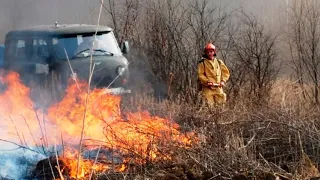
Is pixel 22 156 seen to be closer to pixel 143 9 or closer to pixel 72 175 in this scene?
pixel 72 175

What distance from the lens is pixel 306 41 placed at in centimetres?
1079

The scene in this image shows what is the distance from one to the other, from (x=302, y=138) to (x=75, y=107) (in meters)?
3.29

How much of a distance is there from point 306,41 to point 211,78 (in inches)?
141

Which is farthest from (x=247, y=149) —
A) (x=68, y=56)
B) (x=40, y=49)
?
(x=40, y=49)

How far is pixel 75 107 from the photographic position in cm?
727

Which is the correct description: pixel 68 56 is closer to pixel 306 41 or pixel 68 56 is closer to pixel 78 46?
pixel 78 46

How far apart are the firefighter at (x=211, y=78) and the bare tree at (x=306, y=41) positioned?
2865 millimetres

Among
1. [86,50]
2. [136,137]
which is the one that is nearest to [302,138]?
[136,137]

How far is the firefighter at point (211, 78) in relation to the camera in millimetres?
8086

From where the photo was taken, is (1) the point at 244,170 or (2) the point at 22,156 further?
(2) the point at 22,156

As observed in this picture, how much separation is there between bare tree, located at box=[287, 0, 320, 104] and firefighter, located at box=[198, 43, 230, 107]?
2865 millimetres

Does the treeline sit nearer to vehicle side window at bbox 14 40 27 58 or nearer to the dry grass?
vehicle side window at bbox 14 40 27 58

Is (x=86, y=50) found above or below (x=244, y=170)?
above

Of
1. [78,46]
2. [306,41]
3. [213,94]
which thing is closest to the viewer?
[213,94]
